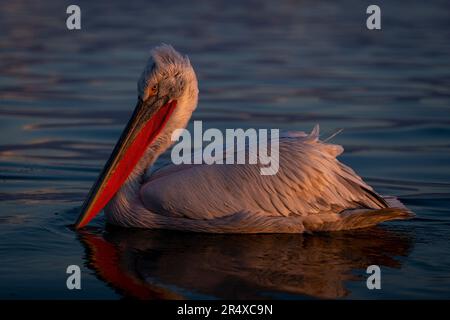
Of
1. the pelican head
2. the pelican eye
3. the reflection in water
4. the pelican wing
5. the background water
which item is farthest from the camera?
the pelican eye

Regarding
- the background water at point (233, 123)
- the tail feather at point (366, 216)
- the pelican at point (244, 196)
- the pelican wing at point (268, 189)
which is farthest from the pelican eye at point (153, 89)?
the tail feather at point (366, 216)

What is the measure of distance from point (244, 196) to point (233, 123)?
393 cm

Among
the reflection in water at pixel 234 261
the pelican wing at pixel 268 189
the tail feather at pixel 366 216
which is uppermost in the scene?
the pelican wing at pixel 268 189

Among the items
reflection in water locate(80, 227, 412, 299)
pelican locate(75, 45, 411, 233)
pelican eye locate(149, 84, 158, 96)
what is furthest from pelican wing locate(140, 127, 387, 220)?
pelican eye locate(149, 84, 158, 96)

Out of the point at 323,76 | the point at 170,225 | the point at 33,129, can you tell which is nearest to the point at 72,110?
the point at 33,129

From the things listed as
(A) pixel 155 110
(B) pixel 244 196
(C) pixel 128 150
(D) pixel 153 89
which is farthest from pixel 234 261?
(D) pixel 153 89

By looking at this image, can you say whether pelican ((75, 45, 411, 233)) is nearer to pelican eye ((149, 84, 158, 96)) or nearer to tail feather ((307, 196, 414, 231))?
tail feather ((307, 196, 414, 231))

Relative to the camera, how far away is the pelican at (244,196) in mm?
6898

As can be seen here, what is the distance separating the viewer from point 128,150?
729cm

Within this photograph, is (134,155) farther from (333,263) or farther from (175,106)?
(333,263)

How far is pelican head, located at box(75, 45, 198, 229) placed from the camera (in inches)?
284

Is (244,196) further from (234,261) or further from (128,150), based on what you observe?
(128,150)

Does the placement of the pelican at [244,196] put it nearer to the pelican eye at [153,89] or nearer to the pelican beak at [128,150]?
the pelican beak at [128,150]

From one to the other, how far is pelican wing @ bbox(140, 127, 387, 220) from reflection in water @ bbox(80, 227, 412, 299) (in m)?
0.20
